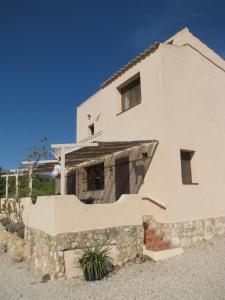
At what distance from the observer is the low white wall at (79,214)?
10617 mm

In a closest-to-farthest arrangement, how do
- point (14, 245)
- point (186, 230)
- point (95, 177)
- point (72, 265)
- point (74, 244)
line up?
point (72, 265)
point (74, 244)
point (186, 230)
point (14, 245)
point (95, 177)

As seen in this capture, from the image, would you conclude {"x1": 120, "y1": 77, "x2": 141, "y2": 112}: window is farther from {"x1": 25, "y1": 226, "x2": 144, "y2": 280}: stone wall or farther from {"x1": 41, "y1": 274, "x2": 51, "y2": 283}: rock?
{"x1": 41, "y1": 274, "x2": 51, "y2": 283}: rock

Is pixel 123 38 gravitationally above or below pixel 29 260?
above

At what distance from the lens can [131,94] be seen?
60.0ft

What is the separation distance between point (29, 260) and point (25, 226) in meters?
2.12

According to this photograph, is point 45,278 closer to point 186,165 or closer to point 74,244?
point 74,244

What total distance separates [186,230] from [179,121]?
6208mm

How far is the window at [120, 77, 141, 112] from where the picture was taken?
57.8 feet

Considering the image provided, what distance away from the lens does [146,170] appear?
15.2 meters

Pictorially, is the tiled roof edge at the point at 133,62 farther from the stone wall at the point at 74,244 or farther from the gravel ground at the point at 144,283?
the gravel ground at the point at 144,283

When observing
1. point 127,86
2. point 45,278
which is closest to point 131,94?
point 127,86

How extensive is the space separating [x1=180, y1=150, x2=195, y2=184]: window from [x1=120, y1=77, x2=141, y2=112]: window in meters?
4.70

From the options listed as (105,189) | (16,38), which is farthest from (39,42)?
(105,189)

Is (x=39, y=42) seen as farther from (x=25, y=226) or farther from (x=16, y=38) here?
(x=25, y=226)
